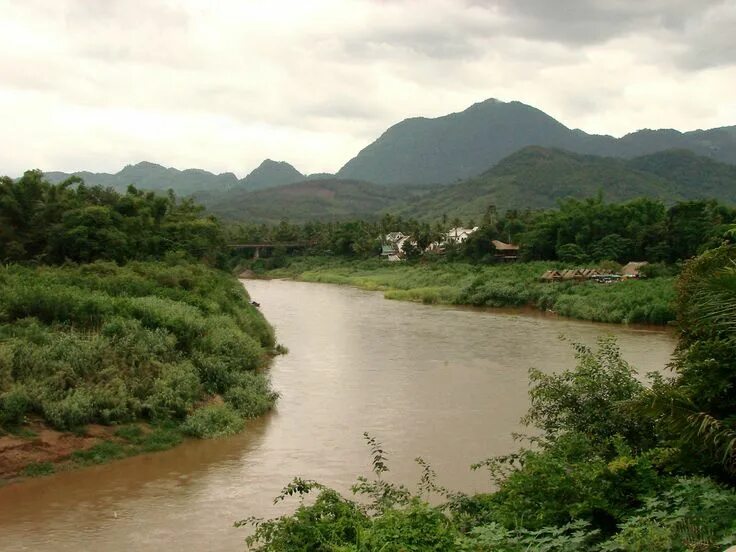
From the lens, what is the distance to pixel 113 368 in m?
15.8

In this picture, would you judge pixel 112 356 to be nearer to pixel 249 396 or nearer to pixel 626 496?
pixel 249 396

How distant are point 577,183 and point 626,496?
145860 mm

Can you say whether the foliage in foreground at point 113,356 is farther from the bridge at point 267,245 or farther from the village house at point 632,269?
the bridge at point 267,245

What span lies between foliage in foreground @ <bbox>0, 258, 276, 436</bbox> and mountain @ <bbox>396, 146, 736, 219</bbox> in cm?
11454

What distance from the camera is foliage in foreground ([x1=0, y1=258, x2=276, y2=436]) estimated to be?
47.5ft

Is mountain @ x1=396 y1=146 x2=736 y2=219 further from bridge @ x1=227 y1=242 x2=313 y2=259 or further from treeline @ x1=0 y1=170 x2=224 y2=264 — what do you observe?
treeline @ x1=0 y1=170 x2=224 y2=264

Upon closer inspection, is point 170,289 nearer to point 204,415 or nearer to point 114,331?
point 114,331

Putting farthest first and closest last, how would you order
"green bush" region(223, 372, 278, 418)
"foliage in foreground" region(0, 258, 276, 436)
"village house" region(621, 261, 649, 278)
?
"village house" region(621, 261, 649, 278) → "green bush" region(223, 372, 278, 418) → "foliage in foreground" region(0, 258, 276, 436)

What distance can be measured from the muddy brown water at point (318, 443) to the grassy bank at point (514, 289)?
14.9 ft

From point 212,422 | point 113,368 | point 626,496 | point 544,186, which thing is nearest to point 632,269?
point 212,422

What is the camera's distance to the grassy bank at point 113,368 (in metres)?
14.1

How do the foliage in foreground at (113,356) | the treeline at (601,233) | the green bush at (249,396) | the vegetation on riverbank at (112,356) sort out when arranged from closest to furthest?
the vegetation on riverbank at (112,356) → the foliage in foreground at (113,356) → the green bush at (249,396) → the treeline at (601,233)

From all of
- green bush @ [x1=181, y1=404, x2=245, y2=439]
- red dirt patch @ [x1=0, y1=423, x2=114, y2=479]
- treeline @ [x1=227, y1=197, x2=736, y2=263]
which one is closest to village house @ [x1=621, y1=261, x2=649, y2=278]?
treeline @ [x1=227, y1=197, x2=736, y2=263]

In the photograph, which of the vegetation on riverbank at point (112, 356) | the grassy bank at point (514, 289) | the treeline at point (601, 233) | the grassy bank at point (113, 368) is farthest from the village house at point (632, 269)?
the grassy bank at point (113, 368)
